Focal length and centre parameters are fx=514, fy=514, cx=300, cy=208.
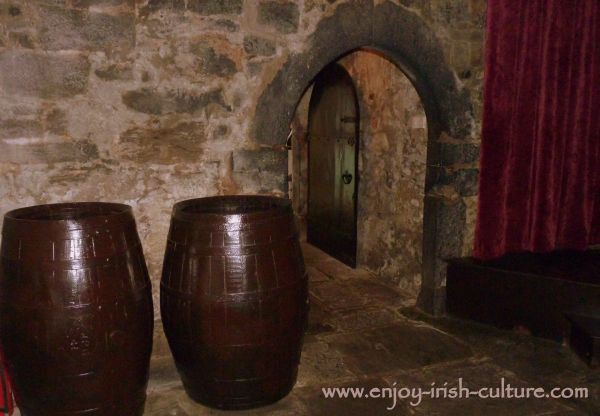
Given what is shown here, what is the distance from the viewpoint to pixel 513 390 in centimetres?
246

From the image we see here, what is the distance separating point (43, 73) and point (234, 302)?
1349 millimetres

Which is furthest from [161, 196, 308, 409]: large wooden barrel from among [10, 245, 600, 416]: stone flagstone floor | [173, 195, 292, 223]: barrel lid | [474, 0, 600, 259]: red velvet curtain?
[474, 0, 600, 259]: red velvet curtain

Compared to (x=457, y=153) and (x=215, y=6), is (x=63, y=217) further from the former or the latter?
(x=457, y=153)

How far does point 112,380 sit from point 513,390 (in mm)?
1823

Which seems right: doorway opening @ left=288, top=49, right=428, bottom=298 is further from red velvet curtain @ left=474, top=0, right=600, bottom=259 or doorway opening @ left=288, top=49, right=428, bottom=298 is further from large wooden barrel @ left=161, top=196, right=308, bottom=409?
large wooden barrel @ left=161, top=196, right=308, bottom=409

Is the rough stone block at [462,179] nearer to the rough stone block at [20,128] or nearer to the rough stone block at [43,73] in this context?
the rough stone block at [43,73]

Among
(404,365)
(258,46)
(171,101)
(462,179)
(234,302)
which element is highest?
(258,46)

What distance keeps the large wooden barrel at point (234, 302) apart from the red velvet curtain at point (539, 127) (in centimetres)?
168

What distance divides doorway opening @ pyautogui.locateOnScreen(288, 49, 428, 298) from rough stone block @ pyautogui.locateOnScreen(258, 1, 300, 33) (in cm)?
85

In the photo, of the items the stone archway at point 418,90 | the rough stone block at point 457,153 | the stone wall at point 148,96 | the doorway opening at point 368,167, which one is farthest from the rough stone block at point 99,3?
the rough stone block at point 457,153

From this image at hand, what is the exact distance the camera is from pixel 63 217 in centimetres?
226

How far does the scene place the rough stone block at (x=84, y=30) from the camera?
2.29 meters

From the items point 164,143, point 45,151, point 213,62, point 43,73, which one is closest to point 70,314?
point 45,151

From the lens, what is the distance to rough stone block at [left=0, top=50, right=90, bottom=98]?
2.25 meters
